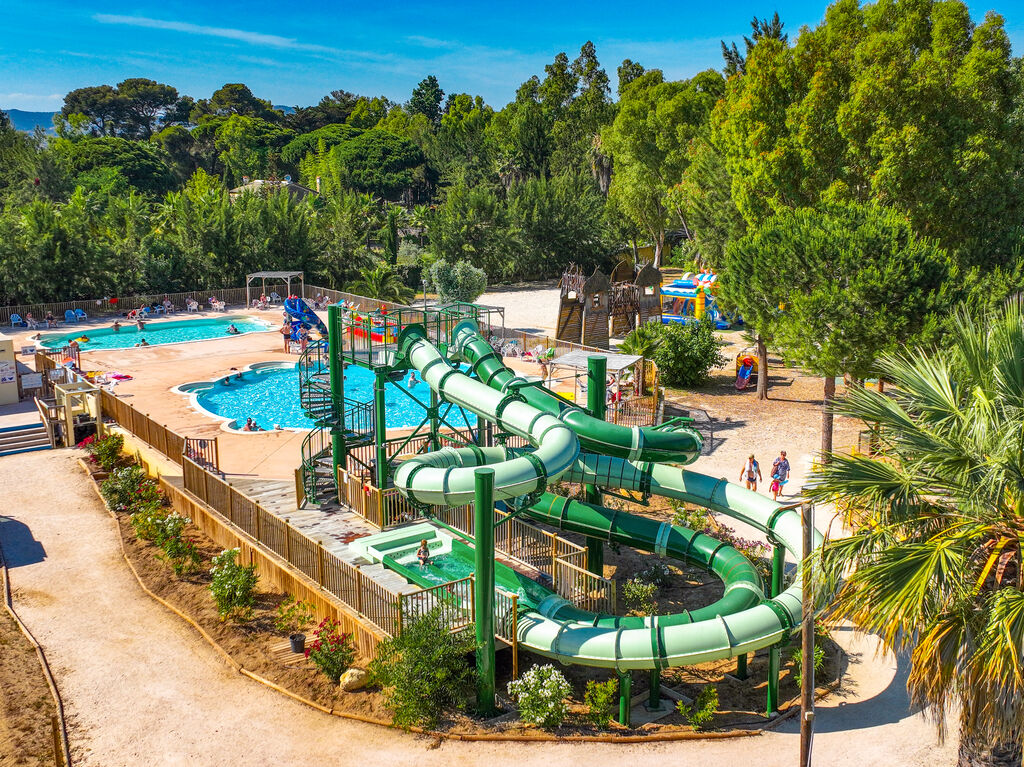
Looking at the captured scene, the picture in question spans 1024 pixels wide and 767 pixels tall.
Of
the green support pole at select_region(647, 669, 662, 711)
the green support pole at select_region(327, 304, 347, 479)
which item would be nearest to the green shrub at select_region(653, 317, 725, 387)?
the green support pole at select_region(327, 304, 347, 479)

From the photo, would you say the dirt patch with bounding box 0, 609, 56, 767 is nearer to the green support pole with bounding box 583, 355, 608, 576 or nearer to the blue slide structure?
the green support pole with bounding box 583, 355, 608, 576

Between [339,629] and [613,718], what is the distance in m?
4.98

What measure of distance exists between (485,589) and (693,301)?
3545 cm

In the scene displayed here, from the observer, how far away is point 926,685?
9.10 meters

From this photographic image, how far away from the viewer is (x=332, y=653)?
14.8m

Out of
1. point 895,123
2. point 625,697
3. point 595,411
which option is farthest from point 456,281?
point 625,697

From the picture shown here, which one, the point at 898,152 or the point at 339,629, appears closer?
the point at 339,629

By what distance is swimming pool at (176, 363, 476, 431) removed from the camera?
103 feet

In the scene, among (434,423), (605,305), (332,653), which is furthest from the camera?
(605,305)

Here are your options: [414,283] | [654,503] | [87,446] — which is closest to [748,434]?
[654,503]

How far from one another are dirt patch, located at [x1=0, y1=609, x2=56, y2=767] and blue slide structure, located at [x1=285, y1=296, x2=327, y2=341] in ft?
73.6

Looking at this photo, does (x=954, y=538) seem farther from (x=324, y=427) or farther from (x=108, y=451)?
(x=108, y=451)

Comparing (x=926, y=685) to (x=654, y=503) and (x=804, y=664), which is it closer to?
(x=804, y=664)

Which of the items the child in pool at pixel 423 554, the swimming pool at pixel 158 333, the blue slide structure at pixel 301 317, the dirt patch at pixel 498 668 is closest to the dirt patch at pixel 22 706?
the dirt patch at pixel 498 668
